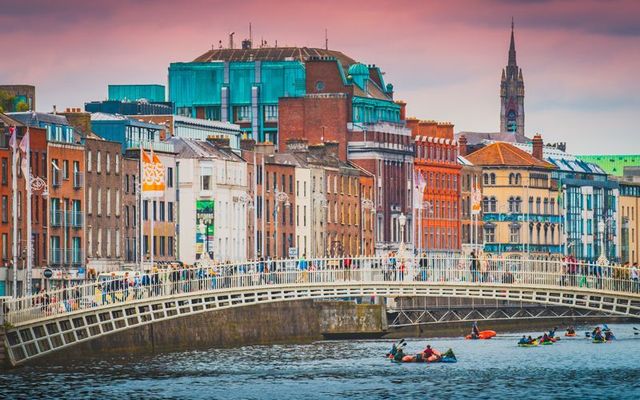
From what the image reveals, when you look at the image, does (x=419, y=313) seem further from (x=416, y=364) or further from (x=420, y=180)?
(x=416, y=364)

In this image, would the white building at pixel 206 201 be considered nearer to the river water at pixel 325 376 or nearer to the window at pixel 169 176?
the window at pixel 169 176

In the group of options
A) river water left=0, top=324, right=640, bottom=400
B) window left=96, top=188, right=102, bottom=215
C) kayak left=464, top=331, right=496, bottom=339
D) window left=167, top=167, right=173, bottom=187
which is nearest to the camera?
river water left=0, top=324, right=640, bottom=400

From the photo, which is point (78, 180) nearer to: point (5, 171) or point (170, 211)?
point (5, 171)

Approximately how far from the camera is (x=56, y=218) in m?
158

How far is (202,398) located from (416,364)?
30198 mm

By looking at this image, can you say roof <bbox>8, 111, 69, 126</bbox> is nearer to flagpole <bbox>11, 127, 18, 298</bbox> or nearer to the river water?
flagpole <bbox>11, 127, 18, 298</bbox>

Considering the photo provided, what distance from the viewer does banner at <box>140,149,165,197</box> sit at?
146 metres

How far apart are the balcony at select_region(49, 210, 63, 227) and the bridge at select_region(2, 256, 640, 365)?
28057 mm

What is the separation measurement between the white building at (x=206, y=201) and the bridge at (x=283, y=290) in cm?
5138

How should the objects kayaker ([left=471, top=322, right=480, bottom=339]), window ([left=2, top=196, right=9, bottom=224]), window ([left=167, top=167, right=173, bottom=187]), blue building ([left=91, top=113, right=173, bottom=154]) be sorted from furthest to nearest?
1. window ([left=167, top=167, right=173, bottom=187])
2. blue building ([left=91, top=113, right=173, bottom=154])
3. kayaker ([left=471, top=322, right=480, bottom=339])
4. window ([left=2, top=196, right=9, bottom=224])

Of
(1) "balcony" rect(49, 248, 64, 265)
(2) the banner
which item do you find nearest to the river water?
(2) the banner

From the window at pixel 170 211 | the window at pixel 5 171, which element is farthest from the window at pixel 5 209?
the window at pixel 170 211

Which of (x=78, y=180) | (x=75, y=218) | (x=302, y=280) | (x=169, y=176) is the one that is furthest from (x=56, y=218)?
(x=302, y=280)

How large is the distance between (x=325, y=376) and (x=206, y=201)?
53.6m
